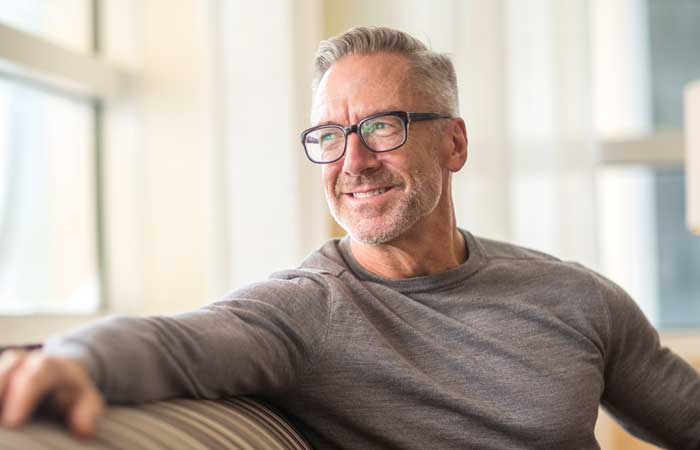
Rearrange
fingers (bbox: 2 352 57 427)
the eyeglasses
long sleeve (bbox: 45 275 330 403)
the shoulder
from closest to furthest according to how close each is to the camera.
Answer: fingers (bbox: 2 352 57 427), long sleeve (bbox: 45 275 330 403), the eyeglasses, the shoulder

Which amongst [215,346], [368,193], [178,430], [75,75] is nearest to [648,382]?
[368,193]

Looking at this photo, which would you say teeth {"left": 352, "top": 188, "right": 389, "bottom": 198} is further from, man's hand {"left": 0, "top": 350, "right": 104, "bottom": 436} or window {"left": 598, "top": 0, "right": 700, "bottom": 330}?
window {"left": 598, "top": 0, "right": 700, "bottom": 330}

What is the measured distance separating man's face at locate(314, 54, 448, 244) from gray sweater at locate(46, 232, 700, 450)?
8 centimetres

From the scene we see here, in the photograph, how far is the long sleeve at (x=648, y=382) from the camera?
66.5 inches

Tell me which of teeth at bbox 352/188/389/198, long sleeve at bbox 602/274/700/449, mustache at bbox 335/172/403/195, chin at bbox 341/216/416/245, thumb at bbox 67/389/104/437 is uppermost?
mustache at bbox 335/172/403/195

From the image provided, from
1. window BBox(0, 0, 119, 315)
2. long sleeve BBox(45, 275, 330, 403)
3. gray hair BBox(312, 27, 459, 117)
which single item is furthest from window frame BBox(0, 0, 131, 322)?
long sleeve BBox(45, 275, 330, 403)

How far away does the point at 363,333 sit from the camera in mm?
1488

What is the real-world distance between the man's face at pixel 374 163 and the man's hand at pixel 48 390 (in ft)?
2.55

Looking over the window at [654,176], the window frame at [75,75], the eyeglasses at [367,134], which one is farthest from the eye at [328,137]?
the window at [654,176]

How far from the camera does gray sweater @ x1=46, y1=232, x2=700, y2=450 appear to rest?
1397 millimetres

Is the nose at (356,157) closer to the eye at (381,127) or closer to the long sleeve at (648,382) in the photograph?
the eye at (381,127)

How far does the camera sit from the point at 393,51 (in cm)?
171

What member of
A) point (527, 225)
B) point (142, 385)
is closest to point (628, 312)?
point (142, 385)

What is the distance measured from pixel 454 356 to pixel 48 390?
0.78 meters
